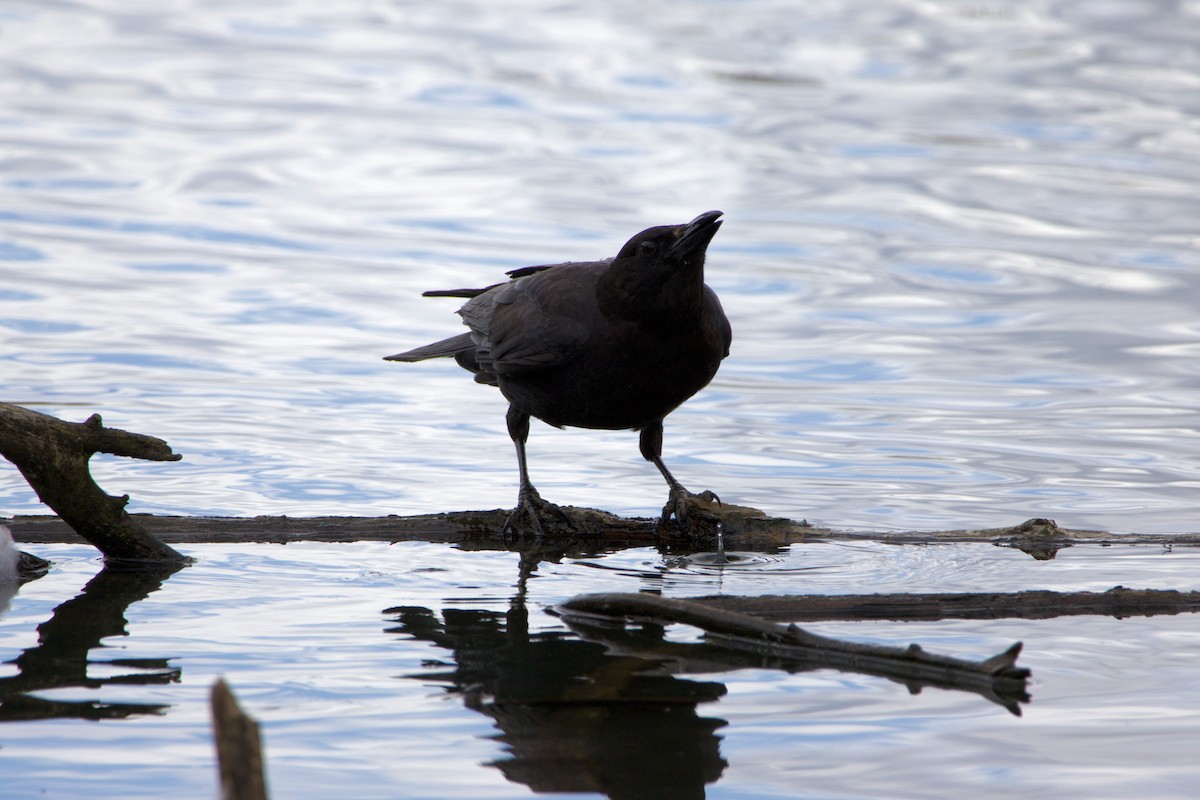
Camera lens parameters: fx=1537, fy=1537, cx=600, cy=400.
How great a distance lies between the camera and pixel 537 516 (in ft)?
23.1

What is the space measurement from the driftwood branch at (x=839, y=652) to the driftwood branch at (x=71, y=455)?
180cm

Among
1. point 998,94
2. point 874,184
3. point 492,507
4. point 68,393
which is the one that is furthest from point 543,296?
point 998,94

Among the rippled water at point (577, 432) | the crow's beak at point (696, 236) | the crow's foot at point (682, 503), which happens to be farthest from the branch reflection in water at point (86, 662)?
the crow's beak at point (696, 236)

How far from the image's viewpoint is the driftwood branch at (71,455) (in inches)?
213

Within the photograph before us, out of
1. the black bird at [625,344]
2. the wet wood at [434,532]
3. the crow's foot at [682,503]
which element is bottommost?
the wet wood at [434,532]

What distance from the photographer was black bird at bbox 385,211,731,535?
6.86 meters

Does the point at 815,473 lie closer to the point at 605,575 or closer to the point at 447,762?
the point at 605,575

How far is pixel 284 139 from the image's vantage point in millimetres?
19688

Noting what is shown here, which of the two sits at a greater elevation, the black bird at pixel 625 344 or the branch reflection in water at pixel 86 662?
the black bird at pixel 625 344

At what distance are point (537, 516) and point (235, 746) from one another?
4.27 meters

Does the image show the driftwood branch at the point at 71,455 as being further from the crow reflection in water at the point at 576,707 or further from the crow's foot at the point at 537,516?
the crow's foot at the point at 537,516

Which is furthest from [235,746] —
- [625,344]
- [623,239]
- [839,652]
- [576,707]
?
[623,239]

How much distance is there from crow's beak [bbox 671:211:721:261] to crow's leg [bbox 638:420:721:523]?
3.29ft

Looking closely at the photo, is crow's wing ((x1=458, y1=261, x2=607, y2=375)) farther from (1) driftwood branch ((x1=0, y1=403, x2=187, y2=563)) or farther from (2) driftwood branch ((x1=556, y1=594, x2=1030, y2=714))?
(2) driftwood branch ((x1=556, y1=594, x2=1030, y2=714))
